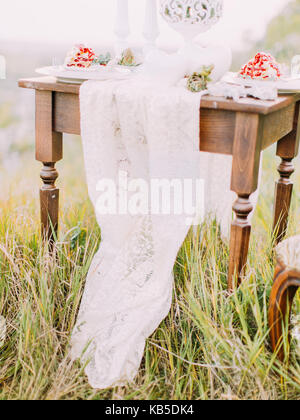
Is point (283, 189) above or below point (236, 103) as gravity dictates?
below

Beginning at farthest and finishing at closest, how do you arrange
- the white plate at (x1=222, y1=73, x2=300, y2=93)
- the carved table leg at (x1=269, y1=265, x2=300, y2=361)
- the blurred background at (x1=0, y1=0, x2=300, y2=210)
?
the blurred background at (x1=0, y1=0, x2=300, y2=210) < the white plate at (x1=222, y1=73, x2=300, y2=93) < the carved table leg at (x1=269, y1=265, x2=300, y2=361)

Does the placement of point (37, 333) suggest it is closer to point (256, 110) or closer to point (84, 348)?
point (84, 348)

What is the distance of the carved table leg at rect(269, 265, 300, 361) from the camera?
1276 mm

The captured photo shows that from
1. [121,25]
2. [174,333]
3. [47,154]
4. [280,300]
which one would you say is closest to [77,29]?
[121,25]

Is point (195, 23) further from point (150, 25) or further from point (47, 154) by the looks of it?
point (47, 154)

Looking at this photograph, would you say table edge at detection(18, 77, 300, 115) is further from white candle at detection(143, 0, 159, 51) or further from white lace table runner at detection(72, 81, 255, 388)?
white candle at detection(143, 0, 159, 51)

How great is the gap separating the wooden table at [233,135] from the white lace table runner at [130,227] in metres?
0.07

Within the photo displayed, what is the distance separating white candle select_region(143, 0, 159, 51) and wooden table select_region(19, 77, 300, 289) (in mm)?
389

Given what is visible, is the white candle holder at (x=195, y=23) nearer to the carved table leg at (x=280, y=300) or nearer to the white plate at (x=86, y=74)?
the white plate at (x=86, y=74)

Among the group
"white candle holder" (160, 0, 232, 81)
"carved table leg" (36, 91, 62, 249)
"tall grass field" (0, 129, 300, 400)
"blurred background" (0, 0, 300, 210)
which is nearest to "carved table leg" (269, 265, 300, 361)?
"tall grass field" (0, 129, 300, 400)

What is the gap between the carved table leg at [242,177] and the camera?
1.38 meters

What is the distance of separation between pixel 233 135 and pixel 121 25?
2.33 feet

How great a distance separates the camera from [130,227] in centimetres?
165

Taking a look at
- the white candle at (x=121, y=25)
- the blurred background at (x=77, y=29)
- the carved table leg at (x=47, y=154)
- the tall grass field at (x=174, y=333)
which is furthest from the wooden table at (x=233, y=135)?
the blurred background at (x=77, y=29)
